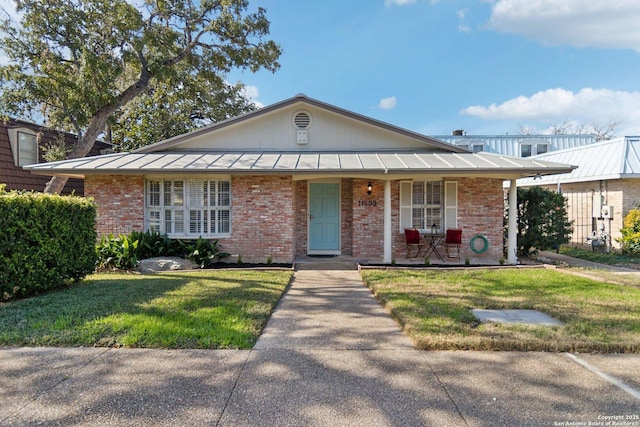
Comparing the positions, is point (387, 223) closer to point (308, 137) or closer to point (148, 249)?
point (308, 137)

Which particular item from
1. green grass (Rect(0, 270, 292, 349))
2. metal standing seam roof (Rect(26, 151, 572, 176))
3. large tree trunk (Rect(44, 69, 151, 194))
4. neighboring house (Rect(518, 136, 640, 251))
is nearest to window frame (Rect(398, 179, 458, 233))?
metal standing seam roof (Rect(26, 151, 572, 176))

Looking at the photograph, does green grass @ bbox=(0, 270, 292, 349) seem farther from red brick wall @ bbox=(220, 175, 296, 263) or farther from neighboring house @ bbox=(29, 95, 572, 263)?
neighboring house @ bbox=(29, 95, 572, 263)

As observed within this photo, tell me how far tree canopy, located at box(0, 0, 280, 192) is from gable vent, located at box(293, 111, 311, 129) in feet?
22.2

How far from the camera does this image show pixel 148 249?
9.89 metres

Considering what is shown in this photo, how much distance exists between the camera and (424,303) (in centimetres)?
586

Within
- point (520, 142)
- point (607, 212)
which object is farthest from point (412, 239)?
point (520, 142)

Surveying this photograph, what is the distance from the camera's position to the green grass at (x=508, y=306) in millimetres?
4195

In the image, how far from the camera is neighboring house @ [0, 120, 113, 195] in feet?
46.4

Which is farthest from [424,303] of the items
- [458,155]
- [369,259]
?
[458,155]

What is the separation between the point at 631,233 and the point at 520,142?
14606mm

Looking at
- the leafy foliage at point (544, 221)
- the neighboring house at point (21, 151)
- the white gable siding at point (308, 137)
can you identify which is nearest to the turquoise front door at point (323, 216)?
the white gable siding at point (308, 137)

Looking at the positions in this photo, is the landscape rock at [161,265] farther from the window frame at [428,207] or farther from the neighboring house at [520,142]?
the neighboring house at [520,142]

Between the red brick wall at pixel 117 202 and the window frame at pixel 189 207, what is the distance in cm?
28

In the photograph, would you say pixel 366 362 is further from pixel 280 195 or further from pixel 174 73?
pixel 174 73
